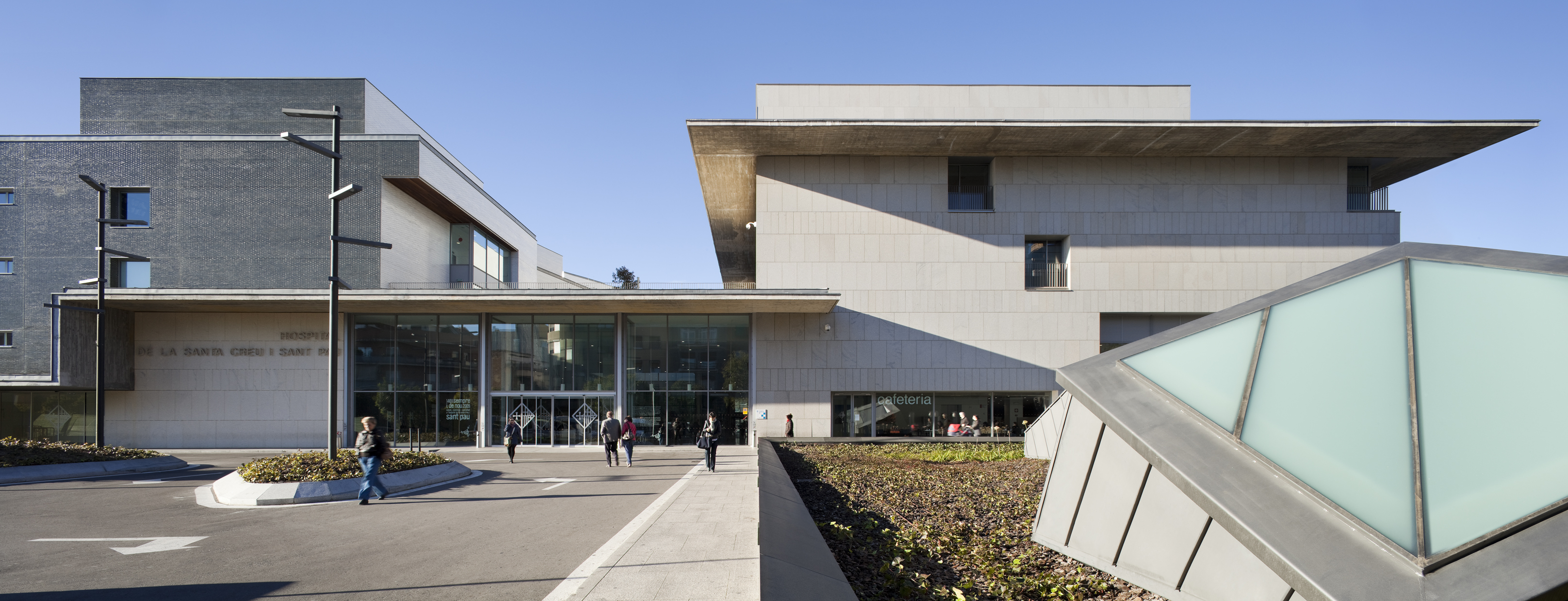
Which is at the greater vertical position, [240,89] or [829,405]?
[240,89]

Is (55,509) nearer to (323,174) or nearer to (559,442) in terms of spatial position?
(559,442)

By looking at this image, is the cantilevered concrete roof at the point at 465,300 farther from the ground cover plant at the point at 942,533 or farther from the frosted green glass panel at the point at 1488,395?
the frosted green glass panel at the point at 1488,395

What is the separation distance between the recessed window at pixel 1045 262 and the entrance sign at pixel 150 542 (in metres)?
26.2

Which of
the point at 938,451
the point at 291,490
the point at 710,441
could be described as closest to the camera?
the point at 291,490

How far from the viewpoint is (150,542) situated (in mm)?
8766

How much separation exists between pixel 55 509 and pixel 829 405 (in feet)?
69.5

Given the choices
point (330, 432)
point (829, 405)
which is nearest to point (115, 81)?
point (330, 432)

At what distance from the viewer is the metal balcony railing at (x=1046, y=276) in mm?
28953

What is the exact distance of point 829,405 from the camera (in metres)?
28.3

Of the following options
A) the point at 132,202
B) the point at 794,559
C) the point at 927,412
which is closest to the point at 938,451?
the point at 927,412

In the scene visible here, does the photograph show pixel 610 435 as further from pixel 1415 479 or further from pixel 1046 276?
pixel 1046 276

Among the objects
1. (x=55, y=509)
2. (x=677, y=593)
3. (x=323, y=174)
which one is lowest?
(x=55, y=509)

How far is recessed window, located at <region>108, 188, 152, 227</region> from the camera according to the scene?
28141 mm

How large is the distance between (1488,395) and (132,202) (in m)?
37.6
